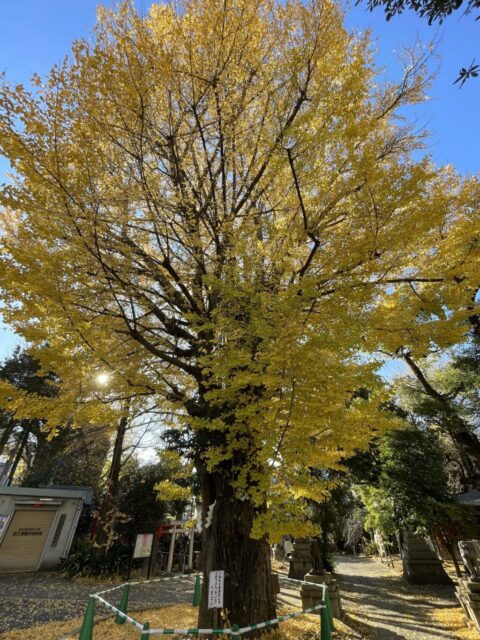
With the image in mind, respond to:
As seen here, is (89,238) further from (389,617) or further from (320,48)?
(389,617)

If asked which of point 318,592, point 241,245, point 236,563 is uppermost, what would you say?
point 241,245

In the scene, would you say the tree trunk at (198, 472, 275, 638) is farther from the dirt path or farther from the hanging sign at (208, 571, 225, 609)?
the dirt path

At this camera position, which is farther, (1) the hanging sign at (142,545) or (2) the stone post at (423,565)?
(2) the stone post at (423,565)

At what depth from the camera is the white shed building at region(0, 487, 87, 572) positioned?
12.6m

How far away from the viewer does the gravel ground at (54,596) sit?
22.6 ft

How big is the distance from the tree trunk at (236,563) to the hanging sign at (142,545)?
7787 millimetres

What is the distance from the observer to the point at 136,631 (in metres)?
5.73

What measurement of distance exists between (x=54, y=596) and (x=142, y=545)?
2.86 metres

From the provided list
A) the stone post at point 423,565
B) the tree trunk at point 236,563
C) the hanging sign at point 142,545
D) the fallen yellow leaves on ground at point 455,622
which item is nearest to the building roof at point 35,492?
the hanging sign at point 142,545

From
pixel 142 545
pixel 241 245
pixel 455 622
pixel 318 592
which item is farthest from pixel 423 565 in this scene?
pixel 241 245

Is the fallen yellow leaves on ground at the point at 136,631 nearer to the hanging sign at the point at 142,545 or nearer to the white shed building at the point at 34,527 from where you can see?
the hanging sign at the point at 142,545

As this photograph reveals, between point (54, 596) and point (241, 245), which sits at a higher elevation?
point (241, 245)

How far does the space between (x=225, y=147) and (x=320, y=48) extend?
2027mm

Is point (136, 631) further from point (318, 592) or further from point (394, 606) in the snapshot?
point (394, 606)
